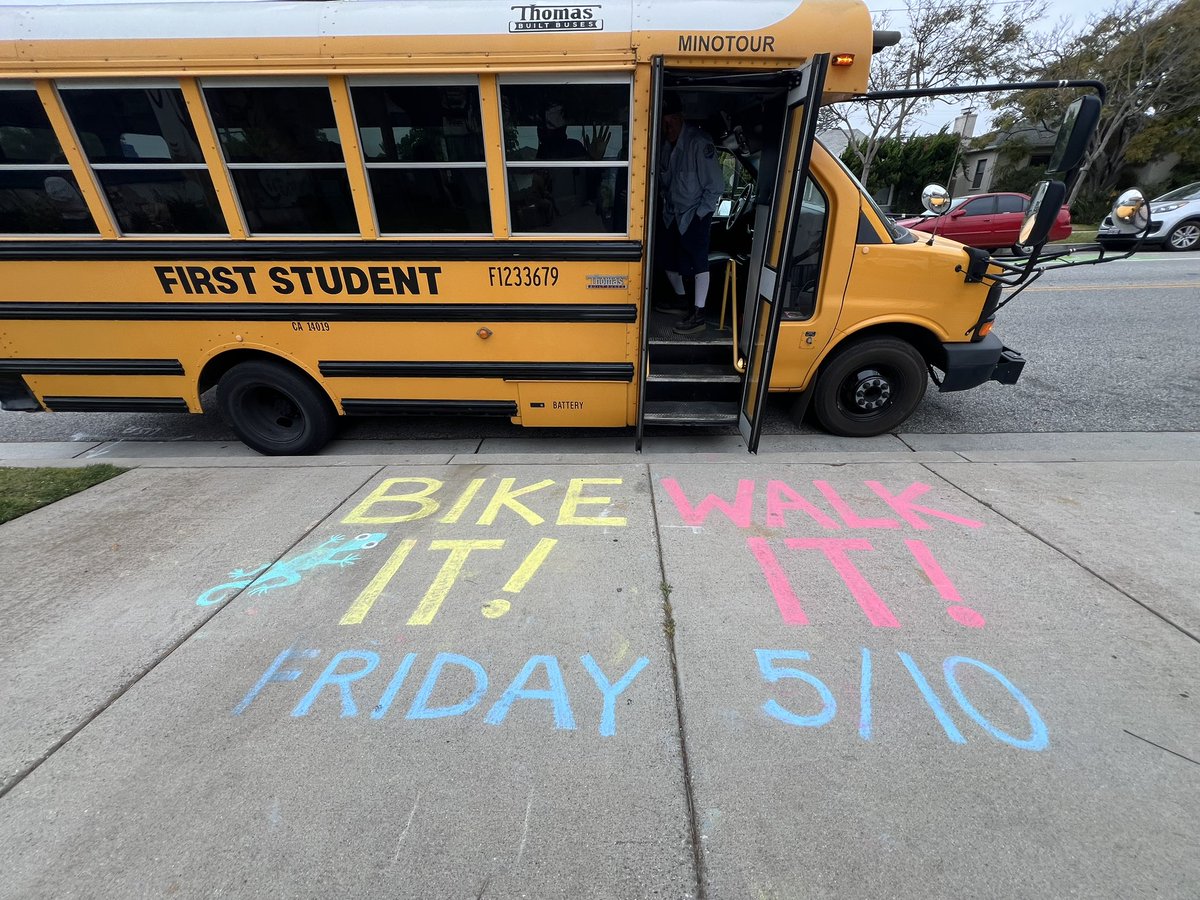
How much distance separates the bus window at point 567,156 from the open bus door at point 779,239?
1.02 metres

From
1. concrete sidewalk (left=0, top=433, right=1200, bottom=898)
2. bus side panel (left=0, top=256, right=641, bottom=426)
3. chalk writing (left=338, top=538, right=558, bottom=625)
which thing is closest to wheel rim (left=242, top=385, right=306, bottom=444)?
bus side panel (left=0, top=256, right=641, bottom=426)

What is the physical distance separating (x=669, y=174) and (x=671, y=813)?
4249 mm

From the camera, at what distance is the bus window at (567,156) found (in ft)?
10.2

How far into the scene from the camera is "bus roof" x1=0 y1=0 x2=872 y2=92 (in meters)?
2.99

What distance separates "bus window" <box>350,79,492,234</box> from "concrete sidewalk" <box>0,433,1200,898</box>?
Answer: 178 centimetres

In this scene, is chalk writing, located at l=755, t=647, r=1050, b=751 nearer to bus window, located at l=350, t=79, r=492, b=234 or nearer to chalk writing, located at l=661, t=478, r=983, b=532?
chalk writing, located at l=661, t=478, r=983, b=532

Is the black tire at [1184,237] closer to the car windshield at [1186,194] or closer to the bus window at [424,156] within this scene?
the car windshield at [1186,194]

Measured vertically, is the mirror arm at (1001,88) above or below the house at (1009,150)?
below

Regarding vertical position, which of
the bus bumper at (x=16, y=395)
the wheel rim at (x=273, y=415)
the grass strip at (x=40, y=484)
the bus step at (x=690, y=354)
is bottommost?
the grass strip at (x=40, y=484)

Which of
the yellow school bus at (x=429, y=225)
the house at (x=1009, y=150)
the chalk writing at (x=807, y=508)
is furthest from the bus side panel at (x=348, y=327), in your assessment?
the house at (x=1009, y=150)

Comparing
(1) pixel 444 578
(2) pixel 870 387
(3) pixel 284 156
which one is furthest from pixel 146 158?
(2) pixel 870 387

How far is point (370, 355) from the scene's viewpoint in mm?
3797

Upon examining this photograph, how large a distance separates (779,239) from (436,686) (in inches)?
132

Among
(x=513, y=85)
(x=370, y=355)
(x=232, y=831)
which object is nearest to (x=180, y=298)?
(x=370, y=355)
